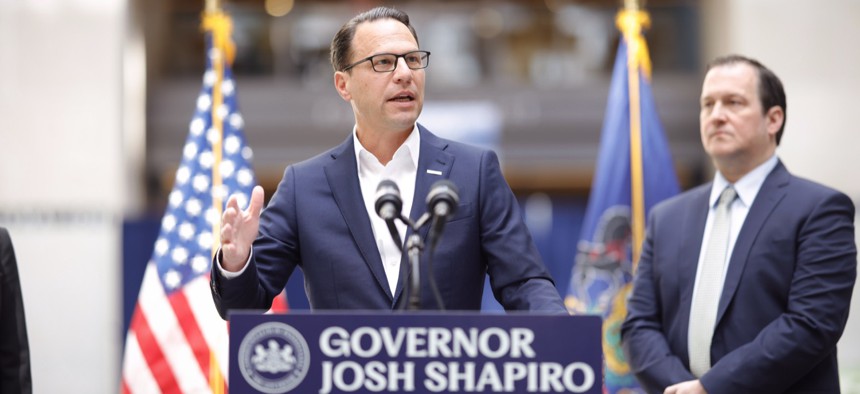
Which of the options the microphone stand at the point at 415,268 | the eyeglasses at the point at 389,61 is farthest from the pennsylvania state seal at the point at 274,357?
the eyeglasses at the point at 389,61

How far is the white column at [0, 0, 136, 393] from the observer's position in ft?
28.7

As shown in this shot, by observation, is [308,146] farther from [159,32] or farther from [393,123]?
[393,123]

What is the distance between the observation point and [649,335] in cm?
379

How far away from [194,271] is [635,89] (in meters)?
2.76

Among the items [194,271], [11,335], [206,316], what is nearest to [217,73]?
[194,271]

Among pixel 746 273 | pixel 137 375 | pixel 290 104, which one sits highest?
pixel 290 104

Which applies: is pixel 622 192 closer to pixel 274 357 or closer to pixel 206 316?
pixel 206 316

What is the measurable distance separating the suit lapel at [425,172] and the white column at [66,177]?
603 cm

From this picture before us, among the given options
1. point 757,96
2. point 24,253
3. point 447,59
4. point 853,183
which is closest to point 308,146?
point 447,59

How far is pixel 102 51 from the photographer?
31.5 feet

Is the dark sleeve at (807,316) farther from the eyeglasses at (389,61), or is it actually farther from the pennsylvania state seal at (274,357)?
the pennsylvania state seal at (274,357)

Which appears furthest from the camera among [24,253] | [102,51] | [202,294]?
[102,51]

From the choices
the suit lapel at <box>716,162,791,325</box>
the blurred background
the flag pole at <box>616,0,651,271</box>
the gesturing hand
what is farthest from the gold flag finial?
the gesturing hand

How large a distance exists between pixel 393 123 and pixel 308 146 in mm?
8012
